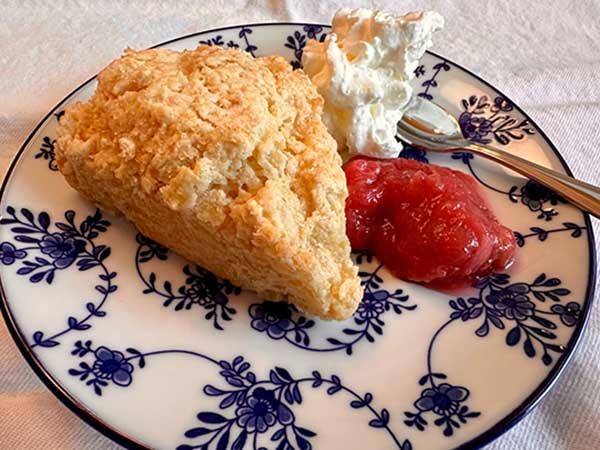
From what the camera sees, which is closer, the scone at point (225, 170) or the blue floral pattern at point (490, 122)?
the scone at point (225, 170)

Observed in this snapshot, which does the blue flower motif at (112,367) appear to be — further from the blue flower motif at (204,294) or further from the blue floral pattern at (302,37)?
the blue floral pattern at (302,37)

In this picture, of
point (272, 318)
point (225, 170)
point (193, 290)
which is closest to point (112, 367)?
point (193, 290)

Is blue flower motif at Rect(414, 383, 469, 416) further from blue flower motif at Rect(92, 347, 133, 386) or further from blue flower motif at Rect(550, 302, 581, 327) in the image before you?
blue flower motif at Rect(92, 347, 133, 386)

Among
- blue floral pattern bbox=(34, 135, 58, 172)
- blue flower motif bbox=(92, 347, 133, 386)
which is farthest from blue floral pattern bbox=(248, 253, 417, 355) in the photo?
blue floral pattern bbox=(34, 135, 58, 172)

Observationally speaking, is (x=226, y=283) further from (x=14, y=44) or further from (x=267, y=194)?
(x=14, y=44)

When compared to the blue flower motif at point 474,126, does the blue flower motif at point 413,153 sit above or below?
below

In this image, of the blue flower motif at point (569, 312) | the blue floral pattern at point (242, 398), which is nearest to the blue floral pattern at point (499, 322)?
the blue flower motif at point (569, 312)

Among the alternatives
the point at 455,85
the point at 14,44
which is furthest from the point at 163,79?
the point at 14,44
